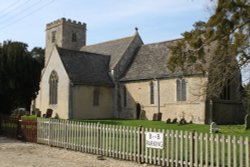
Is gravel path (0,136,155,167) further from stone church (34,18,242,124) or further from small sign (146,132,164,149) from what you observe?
stone church (34,18,242,124)

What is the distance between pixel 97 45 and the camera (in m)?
51.9

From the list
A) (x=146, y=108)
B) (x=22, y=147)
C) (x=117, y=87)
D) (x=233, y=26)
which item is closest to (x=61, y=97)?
(x=117, y=87)

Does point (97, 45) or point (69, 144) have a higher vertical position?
point (97, 45)

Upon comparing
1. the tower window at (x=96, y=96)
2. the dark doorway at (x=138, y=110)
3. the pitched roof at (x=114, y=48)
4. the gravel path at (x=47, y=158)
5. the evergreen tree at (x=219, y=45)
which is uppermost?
the pitched roof at (x=114, y=48)

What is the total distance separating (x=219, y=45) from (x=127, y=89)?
91.3 feet

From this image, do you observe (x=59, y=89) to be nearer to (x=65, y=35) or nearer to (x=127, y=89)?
(x=127, y=89)

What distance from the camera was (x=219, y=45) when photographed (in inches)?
539

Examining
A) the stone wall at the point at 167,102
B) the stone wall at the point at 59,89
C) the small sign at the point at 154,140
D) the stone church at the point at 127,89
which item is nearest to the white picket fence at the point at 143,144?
the small sign at the point at 154,140

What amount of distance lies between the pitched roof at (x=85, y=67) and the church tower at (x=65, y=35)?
1568 cm

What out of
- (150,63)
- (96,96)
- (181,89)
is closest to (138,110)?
(96,96)

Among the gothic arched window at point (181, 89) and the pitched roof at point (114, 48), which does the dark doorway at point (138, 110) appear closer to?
the gothic arched window at point (181, 89)

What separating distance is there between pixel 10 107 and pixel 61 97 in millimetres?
14089

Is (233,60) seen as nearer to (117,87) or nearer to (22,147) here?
(22,147)

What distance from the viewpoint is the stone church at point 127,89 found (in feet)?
118
